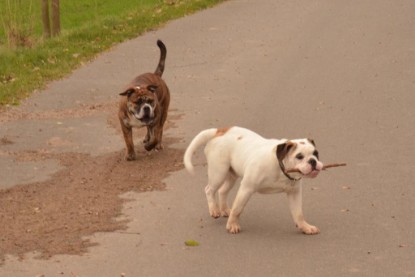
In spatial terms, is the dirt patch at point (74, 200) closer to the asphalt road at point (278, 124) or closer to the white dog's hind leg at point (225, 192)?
the asphalt road at point (278, 124)

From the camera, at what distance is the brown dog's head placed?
11492 millimetres

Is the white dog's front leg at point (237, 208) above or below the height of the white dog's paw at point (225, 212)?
above

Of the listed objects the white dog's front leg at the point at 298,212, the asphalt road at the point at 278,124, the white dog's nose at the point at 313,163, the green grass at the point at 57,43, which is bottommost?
the green grass at the point at 57,43

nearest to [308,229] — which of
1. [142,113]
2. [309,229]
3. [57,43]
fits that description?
[309,229]

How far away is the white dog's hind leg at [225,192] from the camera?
915 cm

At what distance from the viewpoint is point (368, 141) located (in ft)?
38.5

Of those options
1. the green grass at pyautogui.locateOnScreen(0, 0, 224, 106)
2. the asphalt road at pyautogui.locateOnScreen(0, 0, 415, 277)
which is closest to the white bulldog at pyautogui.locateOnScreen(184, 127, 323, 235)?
the asphalt road at pyautogui.locateOnScreen(0, 0, 415, 277)

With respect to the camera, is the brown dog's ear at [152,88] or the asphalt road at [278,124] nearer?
the asphalt road at [278,124]

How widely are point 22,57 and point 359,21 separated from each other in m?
5.96

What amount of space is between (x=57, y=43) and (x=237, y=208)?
35.0 feet

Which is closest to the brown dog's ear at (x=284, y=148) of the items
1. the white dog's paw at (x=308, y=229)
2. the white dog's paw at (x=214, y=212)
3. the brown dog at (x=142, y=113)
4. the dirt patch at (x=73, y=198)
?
the white dog's paw at (x=308, y=229)

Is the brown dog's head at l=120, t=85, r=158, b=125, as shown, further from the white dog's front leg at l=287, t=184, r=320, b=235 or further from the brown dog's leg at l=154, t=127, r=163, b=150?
the white dog's front leg at l=287, t=184, r=320, b=235

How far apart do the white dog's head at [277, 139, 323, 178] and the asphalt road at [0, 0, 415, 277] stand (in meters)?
0.62

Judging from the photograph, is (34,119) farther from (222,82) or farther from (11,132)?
(222,82)
